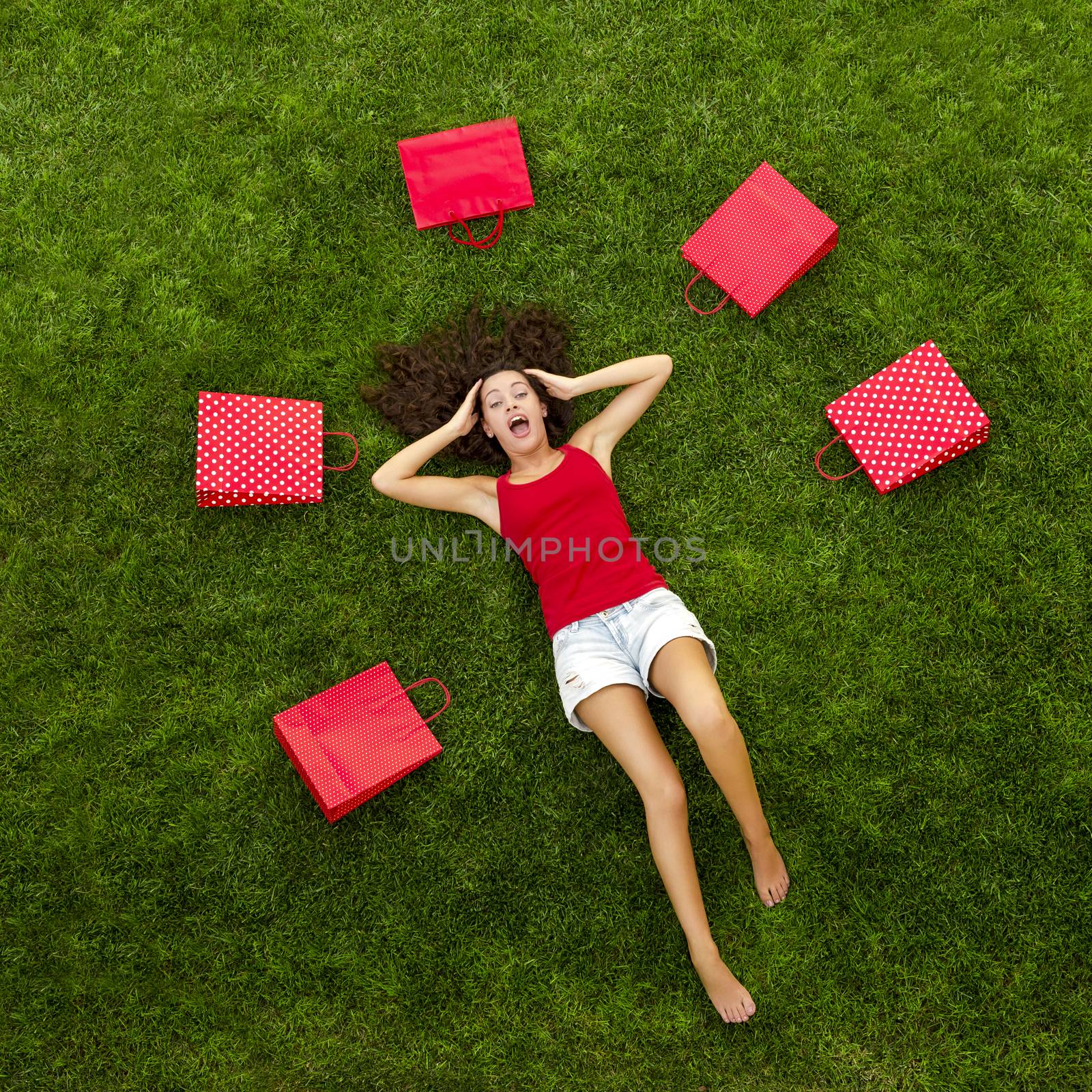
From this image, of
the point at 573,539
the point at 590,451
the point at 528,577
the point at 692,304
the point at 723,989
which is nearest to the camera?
the point at 723,989

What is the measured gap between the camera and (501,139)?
3.50m

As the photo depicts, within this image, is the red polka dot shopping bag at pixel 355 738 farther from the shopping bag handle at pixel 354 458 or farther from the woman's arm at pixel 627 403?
the woman's arm at pixel 627 403

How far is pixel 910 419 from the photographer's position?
10.8 ft

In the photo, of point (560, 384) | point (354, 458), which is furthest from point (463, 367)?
point (354, 458)

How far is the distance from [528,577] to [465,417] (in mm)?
701

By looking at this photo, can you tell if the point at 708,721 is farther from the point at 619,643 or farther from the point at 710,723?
the point at 619,643

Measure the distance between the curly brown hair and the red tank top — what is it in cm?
28

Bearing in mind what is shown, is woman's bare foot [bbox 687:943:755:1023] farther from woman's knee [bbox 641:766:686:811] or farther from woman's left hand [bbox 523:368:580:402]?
woman's left hand [bbox 523:368:580:402]

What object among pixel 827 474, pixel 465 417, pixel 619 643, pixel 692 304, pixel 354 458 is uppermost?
pixel 692 304

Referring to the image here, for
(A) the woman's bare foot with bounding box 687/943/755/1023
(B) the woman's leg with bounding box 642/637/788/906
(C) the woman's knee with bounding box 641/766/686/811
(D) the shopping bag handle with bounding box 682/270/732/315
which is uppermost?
(D) the shopping bag handle with bounding box 682/270/732/315

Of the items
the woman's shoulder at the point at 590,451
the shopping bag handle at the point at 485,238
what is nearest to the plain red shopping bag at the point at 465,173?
the shopping bag handle at the point at 485,238

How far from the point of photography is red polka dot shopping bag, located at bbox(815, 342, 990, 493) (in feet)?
10.6

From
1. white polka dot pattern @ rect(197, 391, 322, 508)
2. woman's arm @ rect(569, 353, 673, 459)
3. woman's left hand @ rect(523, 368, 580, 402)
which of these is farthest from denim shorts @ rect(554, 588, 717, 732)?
white polka dot pattern @ rect(197, 391, 322, 508)

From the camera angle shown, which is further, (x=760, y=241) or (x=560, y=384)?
(x=760, y=241)
